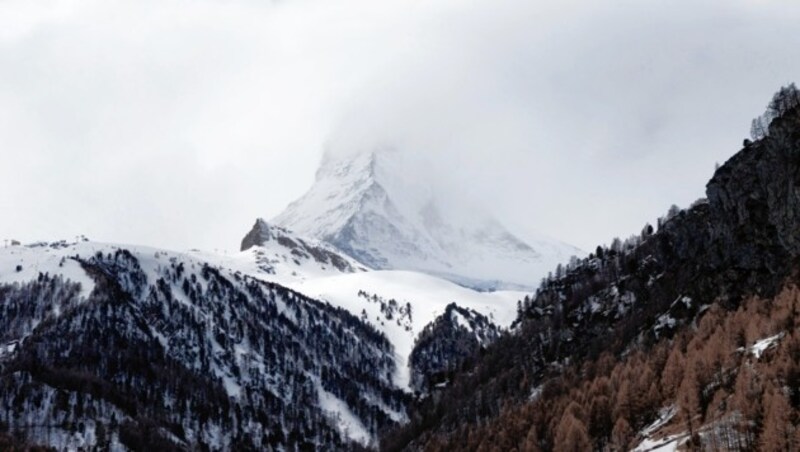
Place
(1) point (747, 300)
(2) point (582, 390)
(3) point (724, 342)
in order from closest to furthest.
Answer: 1. (3) point (724, 342)
2. (1) point (747, 300)
3. (2) point (582, 390)

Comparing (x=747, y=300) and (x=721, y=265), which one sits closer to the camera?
(x=747, y=300)

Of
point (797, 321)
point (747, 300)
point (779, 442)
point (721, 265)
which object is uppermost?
point (721, 265)

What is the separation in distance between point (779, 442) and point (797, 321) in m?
38.5

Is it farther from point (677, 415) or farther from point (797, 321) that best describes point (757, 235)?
point (677, 415)

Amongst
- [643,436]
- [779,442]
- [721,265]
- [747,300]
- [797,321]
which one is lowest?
[779,442]

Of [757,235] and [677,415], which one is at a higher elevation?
[757,235]

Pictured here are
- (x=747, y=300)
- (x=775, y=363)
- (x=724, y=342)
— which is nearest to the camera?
(x=775, y=363)

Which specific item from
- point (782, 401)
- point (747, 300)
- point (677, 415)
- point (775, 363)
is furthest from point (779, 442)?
point (747, 300)

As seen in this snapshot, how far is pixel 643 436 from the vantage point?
148 m

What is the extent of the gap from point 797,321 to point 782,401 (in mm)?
30357

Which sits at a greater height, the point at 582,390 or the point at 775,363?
the point at 582,390

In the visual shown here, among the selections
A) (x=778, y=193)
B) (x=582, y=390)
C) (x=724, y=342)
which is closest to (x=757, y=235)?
(x=778, y=193)

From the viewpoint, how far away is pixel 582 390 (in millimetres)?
193125

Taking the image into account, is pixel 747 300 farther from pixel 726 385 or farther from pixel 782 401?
pixel 782 401
